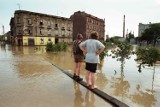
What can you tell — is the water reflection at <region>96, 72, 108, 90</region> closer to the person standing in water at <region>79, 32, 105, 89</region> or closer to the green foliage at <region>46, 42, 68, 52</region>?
the person standing in water at <region>79, 32, 105, 89</region>

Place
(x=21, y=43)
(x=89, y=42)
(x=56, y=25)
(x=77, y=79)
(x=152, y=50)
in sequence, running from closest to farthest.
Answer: (x=89, y=42), (x=77, y=79), (x=152, y=50), (x=21, y=43), (x=56, y=25)

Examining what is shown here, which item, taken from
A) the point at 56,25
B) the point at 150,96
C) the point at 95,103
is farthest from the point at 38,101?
the point at 56,25

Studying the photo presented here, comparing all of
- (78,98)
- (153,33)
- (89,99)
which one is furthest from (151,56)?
(153,33)

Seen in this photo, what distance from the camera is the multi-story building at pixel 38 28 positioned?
4856cm

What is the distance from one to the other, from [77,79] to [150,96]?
281 cm

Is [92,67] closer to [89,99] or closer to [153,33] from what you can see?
[89,99]

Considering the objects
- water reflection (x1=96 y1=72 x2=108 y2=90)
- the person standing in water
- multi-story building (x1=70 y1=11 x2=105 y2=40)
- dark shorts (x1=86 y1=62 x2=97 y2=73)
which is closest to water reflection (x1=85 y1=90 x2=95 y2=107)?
the person standing in water

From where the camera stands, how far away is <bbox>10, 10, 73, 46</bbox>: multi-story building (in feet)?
159

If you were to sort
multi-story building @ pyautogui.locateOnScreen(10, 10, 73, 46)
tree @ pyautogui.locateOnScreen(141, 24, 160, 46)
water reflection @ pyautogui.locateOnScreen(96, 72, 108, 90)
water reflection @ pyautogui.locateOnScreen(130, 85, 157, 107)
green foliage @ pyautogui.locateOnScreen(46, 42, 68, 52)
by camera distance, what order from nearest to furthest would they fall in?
water reflection @ pyautogui.locateOnScreen(130, 85, 157, 107)
water reflection @ pyautogui.locateOnScreen(96, 72, 108, 90)
green foliage @ pyautogui.locateOnScreen(46, 42, 68, 52)
multi-story building @ pyautogui.locateOnScreen(10, 10, 73, 46)
tree @ pyautogui.locateOnScreen(141, 24, 160, 46)

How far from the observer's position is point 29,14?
4934cm

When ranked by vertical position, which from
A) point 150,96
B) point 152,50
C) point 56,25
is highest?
point 56,25

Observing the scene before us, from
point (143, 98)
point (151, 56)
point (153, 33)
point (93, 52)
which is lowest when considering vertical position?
point (143, 98)

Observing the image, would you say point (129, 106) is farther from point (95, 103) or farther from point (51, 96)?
point (51, 96)

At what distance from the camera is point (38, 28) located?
169ft
